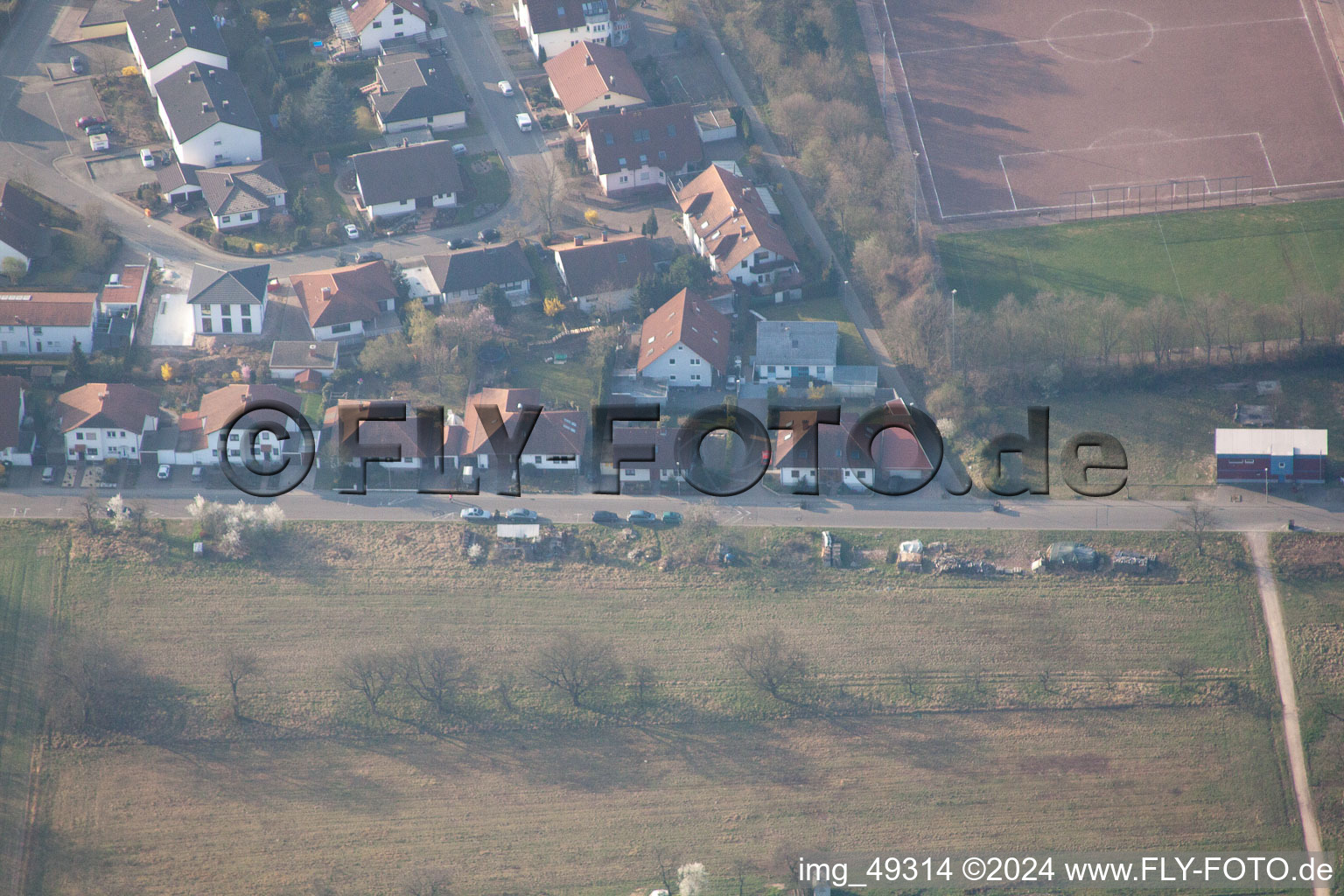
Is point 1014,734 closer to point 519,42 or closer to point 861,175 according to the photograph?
point 861,175

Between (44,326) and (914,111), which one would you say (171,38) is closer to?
(44,326)

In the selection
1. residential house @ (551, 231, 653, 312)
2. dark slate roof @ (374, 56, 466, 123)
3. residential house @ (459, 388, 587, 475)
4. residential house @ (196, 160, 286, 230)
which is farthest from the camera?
dark slate roof @ (374, 56, 466, 123)

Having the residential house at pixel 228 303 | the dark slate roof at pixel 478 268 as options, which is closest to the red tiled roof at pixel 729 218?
the dark slate roof at pixel 478 268

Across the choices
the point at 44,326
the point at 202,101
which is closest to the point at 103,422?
the point at 44,326

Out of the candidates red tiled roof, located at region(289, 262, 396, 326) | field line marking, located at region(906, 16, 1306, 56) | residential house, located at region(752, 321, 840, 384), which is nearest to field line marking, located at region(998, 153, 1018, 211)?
field line marking, located at region(906, 16, 1306, 56)

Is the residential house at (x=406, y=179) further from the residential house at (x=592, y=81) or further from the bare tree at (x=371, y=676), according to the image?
the bare tree at (x=371, y=676)

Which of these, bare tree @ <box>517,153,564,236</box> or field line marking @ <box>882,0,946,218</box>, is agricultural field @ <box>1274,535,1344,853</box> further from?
bare tree @ <box>517,153,564,236</box>
